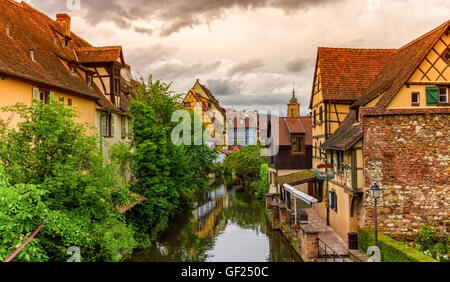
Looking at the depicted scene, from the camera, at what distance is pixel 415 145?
48.6 feet

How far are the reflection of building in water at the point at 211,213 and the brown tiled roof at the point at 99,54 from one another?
36.3ft

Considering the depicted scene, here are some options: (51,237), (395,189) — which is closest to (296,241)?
(395,189)

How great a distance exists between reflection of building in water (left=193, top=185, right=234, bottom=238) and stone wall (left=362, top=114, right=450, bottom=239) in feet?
33.6

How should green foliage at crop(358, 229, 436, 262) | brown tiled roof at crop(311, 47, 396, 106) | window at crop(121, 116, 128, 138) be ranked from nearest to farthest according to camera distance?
green foliage at crop(358, 229, 436, 262)
brown tiled roof at crop(311, 47, 396, 106)
window at crop(121, 116, 128, 138)

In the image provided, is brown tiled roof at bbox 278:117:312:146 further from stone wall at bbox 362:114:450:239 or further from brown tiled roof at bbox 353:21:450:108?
stone wall at bbox 362:114:450:239

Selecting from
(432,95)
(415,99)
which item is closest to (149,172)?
(415,99)

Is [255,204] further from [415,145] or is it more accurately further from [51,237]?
[51,237]

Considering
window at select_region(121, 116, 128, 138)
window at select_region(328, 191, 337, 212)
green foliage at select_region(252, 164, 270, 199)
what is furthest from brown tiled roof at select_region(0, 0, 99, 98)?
green foliage at select_region(252, 164, 270, 199)

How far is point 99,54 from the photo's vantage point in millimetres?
20781

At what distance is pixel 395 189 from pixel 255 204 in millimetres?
17935

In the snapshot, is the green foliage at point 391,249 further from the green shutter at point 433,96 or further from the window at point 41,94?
the window at point 41,94

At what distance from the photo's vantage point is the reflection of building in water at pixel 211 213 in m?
22.6

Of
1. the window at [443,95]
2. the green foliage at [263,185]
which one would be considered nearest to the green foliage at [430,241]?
the window at [443,95]

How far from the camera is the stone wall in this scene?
14.7 meters
